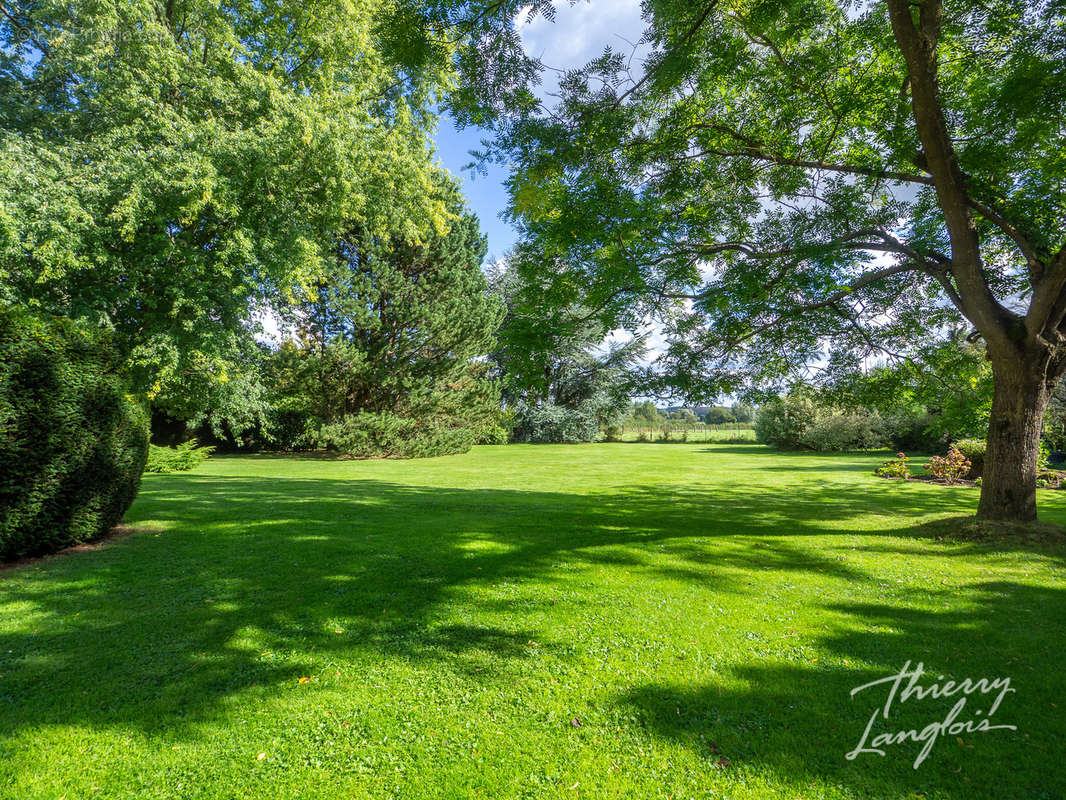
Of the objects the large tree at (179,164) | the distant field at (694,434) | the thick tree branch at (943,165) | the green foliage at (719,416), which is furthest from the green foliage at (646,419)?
the thick tree branch at (943,165)

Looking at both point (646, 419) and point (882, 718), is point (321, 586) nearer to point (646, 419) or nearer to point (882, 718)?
point (882, 718)

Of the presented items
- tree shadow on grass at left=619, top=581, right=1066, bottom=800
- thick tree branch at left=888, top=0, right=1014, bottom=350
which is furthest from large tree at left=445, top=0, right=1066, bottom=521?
tree shadow on grass at left=619, top=581, right=1066, bottom=800

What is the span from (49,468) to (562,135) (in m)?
7.04

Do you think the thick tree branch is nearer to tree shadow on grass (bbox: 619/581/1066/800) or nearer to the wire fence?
tree shadow on grass (bbox: 619/581/1066/800)

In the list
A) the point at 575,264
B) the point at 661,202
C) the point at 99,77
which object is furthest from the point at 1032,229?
the point at 99,77

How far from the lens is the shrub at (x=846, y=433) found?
25672mm

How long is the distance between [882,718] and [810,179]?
828cm

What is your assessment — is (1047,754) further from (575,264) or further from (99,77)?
(99,77)

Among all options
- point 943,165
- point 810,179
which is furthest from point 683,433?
point 943,165

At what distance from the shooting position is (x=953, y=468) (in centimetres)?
1355

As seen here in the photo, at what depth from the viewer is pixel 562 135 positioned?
5.84 meters

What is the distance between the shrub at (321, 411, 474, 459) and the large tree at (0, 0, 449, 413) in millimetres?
5569

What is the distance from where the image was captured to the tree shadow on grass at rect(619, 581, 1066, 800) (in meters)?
2.29

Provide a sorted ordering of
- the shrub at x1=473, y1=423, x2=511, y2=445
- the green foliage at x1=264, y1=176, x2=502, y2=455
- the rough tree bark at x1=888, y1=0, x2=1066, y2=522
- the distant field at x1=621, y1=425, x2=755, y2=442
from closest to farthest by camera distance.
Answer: the rough tree bark at x1=888, y1=0, x2=1066, y2=522 < the green foliage at x1=264, y1=176, x2=502, y2=455 < the shrub at x1=473, y1=423, x2=511, y2=445 < the distant field at x1=621, y1=425, x2=755, y2=442
